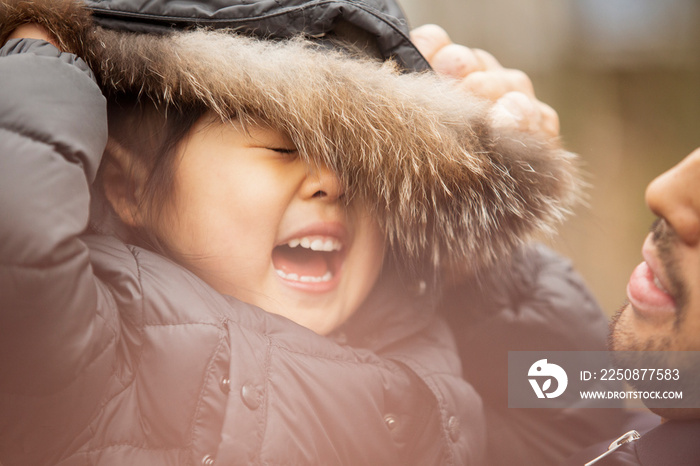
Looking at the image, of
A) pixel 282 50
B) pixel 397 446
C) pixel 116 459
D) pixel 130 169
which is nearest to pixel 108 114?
pixel 130 169

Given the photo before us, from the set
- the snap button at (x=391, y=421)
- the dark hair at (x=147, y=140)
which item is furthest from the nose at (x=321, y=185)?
the snap button at (x=391, y=421)

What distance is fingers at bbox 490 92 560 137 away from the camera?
535 millimetres

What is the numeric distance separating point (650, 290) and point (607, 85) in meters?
0.28

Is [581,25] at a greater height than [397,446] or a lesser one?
greater

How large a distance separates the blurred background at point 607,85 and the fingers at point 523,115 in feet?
0.27

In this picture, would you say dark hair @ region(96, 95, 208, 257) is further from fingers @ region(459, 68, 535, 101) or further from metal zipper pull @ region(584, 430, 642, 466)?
metal zipper pull @ region(584, 430, 642, 466)

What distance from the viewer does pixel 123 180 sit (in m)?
0.48

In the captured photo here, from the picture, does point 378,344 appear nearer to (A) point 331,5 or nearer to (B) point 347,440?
(B) point 347,440

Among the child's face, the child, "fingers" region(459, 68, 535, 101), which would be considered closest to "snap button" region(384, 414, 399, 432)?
the child

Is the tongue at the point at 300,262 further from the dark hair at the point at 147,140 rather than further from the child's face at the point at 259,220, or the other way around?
the dark hair at the point at 147,140

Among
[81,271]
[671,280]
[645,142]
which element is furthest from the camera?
[645,142]

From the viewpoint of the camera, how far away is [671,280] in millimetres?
502

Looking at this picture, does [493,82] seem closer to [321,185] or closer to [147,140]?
[321,185]

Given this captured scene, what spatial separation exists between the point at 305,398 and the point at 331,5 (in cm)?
33
